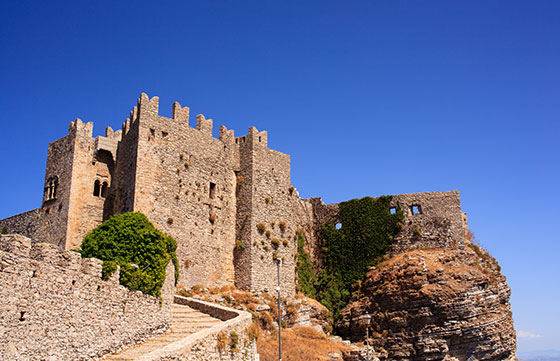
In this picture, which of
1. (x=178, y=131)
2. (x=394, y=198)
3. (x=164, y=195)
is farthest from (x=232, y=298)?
(x=394, y=198)

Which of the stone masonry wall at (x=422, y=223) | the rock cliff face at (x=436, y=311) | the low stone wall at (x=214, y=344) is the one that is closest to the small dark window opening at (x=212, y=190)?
the stone masonry wall at (x=422, y=223)

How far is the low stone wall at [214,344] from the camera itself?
15.6 metres

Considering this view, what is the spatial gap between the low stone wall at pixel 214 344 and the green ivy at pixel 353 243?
45.6 feet

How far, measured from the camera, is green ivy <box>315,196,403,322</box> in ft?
123

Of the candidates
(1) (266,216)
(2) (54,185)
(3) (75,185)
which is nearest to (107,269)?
(3) (75,185)

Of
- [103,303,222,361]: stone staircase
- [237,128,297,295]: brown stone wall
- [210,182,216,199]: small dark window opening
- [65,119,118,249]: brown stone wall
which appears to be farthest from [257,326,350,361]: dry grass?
[65,119,118,249]: brown stone wall

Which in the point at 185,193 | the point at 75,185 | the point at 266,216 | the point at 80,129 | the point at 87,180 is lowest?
the point at 266,216

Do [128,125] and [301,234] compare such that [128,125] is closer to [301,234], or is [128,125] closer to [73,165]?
[73,165]

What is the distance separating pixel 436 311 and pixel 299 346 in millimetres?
9510

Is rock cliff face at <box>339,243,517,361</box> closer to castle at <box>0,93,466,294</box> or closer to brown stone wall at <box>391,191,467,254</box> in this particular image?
brown stone wall at <box>391,191,467,254</box>

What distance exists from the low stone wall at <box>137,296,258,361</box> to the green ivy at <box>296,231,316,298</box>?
11.3 metres

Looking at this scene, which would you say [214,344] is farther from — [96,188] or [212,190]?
[96,188]

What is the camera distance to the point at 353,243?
38.6 m

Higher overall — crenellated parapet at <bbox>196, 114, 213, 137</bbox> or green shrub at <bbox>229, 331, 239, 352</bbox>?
crenellated parapet at <bbox>196, 114, 213, 137</bbox>
